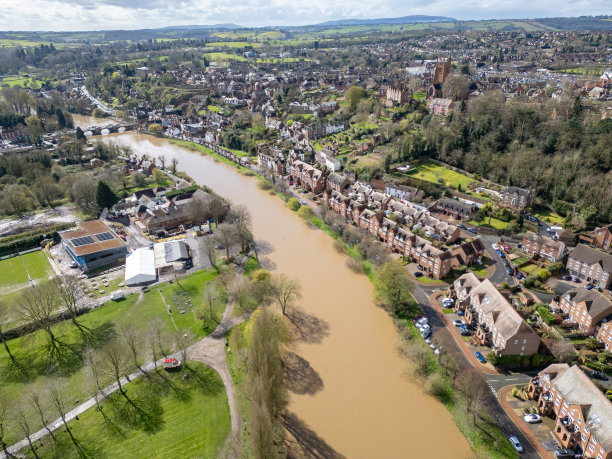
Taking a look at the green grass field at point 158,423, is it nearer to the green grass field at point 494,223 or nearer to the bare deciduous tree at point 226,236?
the bare deciduous tree at point 226,236

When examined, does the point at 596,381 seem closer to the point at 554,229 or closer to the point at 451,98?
the point at 554,229

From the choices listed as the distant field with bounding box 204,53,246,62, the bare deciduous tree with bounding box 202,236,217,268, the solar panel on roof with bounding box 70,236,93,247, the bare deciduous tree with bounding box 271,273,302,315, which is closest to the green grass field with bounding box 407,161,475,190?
the bare deciduous tree with bounding box 271,273,302,315

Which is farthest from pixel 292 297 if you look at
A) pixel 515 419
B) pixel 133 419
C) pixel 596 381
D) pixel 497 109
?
pixel 497 109

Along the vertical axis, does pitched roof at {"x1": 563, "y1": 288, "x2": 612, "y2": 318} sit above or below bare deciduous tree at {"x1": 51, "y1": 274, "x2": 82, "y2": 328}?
above

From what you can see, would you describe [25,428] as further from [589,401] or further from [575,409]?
[589,401]

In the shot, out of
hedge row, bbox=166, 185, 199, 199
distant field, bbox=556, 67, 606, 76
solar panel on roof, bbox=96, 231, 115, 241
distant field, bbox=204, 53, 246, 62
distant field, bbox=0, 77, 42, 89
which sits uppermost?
distant field, bbox=204, 53, 246, 62

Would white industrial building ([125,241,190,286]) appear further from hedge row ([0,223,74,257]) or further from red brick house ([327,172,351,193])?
red brick house ([327,172,351,193])

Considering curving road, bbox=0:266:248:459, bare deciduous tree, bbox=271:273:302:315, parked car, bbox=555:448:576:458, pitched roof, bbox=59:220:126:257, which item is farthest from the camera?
pitched roof, bbox=59:220:126:257

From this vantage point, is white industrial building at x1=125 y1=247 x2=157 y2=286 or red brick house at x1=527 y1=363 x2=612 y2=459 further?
white industrial building at x1=125 y1=247 x2=157 y2=286
